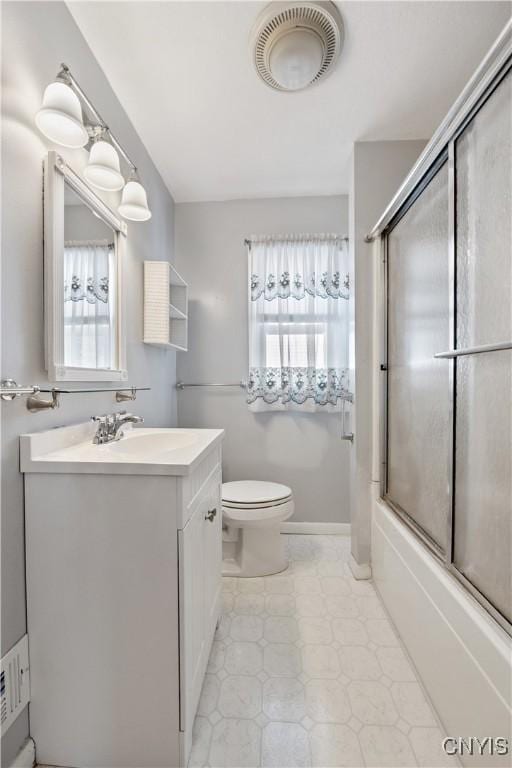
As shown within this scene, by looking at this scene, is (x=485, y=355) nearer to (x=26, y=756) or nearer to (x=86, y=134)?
(x=86, y=134)

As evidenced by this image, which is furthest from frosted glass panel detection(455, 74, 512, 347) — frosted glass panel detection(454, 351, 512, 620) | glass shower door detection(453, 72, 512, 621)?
frosted glass panel detection(454, 351, 512, 620)

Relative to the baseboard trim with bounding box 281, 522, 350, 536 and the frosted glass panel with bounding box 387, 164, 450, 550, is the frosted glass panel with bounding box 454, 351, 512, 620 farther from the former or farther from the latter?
the baseboard trim with bounding box 281, 522, 350, 536

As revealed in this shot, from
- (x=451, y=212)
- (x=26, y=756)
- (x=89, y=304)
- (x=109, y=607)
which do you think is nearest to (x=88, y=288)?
(x=89, y=304)

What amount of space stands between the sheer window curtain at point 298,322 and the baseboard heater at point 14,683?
1.65 metres

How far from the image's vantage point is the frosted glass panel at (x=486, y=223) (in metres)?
0.90

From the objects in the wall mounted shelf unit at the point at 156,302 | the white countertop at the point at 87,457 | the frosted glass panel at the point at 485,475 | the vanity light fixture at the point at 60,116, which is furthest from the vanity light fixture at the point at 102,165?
the frosted glass panel at the point at 485,475

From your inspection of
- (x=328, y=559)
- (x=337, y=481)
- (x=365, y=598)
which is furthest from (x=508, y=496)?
(x=337, y=481)

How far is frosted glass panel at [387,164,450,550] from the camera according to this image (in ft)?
4.05

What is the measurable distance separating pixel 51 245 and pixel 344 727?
1.73 m

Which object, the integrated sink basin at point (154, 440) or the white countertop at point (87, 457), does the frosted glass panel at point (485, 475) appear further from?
the integrated sink basin at point (154, 440)

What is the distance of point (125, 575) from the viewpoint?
926mm

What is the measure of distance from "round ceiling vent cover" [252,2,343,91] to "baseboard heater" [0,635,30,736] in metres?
2.11

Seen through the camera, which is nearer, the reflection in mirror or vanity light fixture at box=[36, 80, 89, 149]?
vanity light fixture at box=[36, 80, 89, 149]

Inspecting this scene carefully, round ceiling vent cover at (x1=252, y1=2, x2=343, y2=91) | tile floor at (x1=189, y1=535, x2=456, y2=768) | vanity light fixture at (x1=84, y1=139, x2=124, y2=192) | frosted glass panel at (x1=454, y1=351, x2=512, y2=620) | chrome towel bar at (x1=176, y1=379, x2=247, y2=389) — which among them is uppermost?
round ceiling vent cover at (x1=252, y1=2, x2=343, y2=91)
